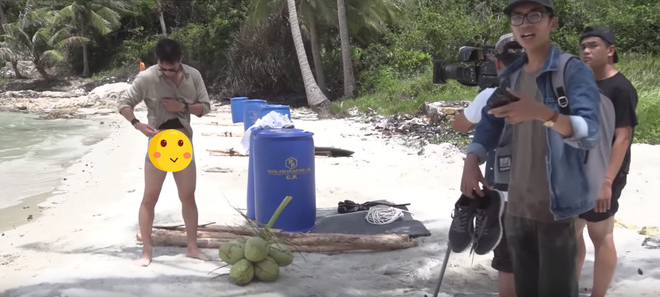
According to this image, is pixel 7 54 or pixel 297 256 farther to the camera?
pixel 7 54

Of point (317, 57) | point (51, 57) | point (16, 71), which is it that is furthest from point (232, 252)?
point (16, 71)

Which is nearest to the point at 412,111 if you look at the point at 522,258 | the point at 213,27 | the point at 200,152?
the point at 200,152

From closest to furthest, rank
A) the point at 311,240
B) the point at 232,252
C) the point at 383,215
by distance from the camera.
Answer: the point at 232,252 → the point at 311,240 → the point at 383,215

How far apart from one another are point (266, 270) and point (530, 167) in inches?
82.8

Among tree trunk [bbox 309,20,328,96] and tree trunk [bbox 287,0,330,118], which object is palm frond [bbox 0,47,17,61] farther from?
tree trunk [bbox 287,0,330,118]

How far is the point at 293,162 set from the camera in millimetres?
4938

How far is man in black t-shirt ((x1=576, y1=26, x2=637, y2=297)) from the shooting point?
2.80m

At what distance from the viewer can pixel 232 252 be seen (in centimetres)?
389

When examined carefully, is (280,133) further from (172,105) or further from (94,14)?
(94,14)

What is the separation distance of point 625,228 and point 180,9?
106 feet

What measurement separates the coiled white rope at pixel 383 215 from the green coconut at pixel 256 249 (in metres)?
1.52

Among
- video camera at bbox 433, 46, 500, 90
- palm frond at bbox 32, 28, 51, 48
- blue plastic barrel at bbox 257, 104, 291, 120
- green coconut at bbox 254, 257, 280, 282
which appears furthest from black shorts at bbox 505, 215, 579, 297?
→ palm frond at bbox 32, 28, 51, 48

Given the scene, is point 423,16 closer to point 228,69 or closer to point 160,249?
point 228,69

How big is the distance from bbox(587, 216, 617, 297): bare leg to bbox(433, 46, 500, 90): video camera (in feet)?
2.95
